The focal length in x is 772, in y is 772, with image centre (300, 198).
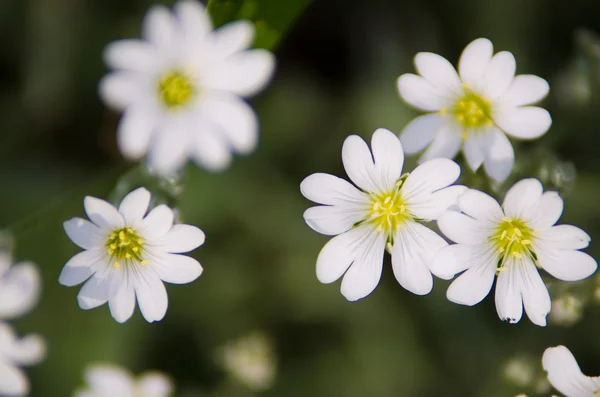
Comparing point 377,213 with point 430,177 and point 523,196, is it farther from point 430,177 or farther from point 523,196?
point 523,196

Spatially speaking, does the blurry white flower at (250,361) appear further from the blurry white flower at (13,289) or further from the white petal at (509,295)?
the white petal at (509,295)

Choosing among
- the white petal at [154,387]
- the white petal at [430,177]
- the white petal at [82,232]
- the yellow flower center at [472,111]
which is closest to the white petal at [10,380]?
the white petal at [154,387]

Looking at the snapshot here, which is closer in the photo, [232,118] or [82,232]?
[232,118]

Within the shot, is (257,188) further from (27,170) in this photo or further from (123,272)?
(123,272)

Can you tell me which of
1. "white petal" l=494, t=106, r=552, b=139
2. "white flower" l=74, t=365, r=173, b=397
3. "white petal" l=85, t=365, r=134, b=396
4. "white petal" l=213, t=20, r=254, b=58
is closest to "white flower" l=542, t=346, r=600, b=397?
"white petal" l=494, t=106, r=552, b=139

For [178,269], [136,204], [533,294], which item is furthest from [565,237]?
[136,204]
